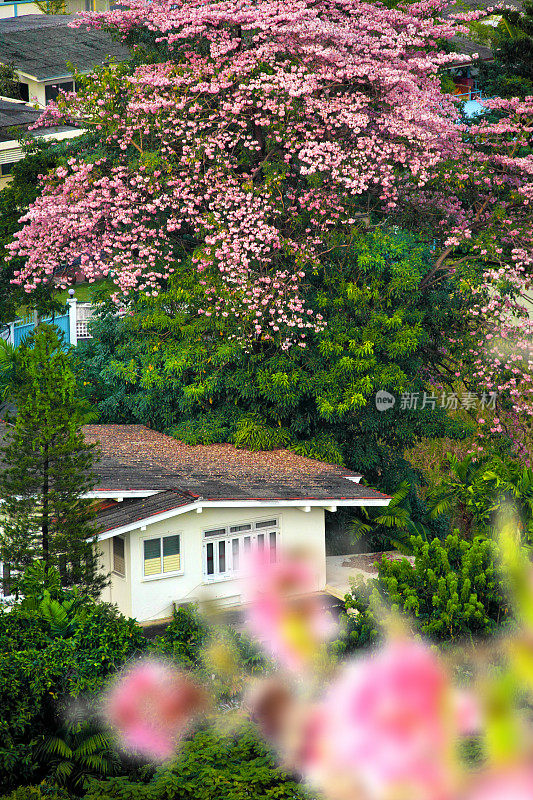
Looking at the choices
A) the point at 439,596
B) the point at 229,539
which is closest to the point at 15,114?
the point at 229,539

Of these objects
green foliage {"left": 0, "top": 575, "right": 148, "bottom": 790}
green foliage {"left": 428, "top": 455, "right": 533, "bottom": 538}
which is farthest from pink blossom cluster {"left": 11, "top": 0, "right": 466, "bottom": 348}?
green foliage {"left": 0, "top": 575, "right": 148, "bottom": 790}

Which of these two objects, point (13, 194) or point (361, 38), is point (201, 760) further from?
point (13, 194)

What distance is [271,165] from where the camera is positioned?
23703mm

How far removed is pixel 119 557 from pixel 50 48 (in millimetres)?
49049

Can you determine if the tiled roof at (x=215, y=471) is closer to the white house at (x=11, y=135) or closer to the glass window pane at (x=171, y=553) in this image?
the glass window pane at (x=171, y=553)

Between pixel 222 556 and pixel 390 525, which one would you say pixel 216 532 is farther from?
pixel 390 525

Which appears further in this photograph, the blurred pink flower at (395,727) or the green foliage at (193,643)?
the green foliage at (193,643)

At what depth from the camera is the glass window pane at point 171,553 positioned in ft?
62.3

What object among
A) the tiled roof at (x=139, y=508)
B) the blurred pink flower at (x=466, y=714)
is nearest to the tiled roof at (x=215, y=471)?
the tiled roof at (x=139, y=508)

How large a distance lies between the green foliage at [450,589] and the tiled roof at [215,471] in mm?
3257

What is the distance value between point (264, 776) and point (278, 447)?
12.6m

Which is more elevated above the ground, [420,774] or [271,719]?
[420,774]

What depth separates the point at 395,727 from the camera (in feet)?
3.28

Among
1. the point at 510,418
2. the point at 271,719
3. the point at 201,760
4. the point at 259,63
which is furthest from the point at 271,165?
the point at 271,719
